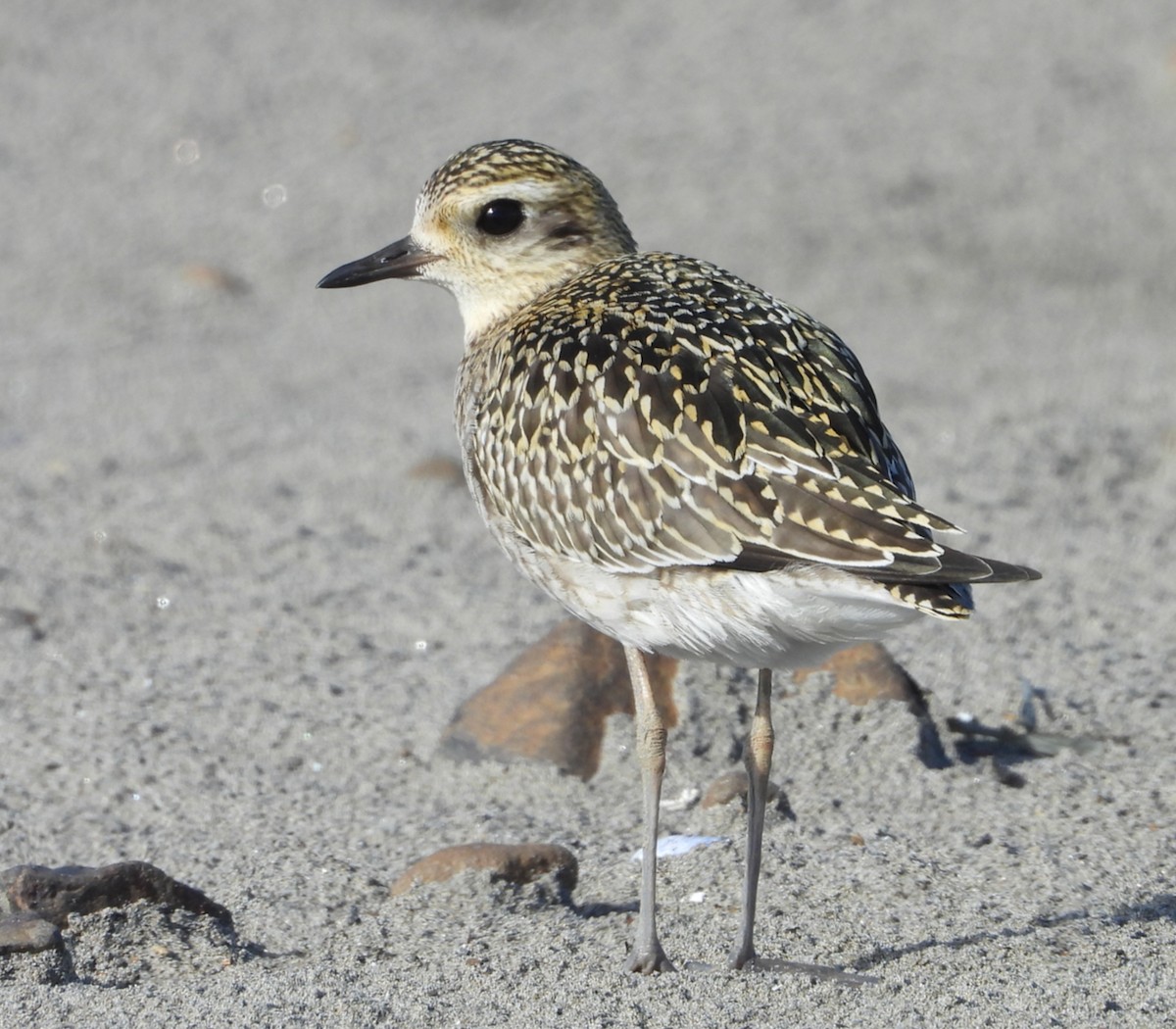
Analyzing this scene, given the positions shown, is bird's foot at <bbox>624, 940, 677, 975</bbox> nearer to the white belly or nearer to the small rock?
the white belly

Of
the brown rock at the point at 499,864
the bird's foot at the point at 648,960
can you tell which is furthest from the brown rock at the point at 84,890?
the bird's foot at the point at 648,960

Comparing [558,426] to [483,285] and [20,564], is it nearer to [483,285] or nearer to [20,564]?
[483,285]

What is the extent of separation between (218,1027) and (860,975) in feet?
4.51

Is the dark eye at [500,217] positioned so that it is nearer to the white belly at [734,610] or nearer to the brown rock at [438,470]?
the white belly at [734,610]

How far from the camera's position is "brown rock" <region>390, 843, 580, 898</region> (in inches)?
176

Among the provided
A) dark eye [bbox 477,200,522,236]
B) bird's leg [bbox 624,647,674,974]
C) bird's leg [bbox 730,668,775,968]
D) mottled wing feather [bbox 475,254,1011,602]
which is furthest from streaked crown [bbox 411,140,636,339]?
bird's leg [bbox 730,668,775,968]

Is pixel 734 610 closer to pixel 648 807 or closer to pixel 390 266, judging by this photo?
pixel 648 807

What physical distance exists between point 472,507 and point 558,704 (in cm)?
227

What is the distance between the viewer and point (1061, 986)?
384cm

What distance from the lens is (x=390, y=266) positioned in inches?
198

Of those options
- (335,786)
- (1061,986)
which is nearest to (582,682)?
(335,786)

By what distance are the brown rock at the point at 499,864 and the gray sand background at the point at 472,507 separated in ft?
0.15

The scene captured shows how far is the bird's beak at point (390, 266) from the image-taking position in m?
5.03

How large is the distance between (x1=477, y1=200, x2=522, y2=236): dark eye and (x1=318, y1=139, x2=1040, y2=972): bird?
0.25 m
